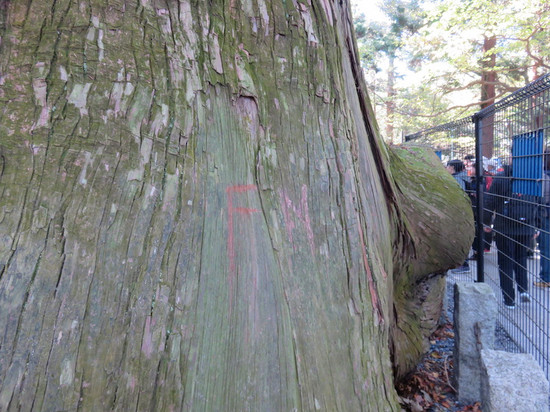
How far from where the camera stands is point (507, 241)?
5309mm

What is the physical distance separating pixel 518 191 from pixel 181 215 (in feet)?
13.1

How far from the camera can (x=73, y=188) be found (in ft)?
4.21

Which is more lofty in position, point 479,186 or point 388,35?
point 388,35

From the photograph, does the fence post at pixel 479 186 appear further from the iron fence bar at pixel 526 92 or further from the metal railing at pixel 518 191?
the iron fence bar at pixel 526 92

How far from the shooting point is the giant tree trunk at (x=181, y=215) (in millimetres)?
1238

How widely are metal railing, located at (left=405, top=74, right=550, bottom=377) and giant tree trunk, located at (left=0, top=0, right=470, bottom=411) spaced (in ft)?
8.01

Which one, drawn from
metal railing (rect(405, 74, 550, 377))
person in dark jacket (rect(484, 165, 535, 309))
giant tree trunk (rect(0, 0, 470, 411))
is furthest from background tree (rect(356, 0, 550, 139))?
giant tree trunk (rect(0, 0, 470, 411))

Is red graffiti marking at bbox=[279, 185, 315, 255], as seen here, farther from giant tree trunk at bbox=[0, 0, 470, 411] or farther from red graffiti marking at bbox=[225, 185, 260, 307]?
red graffiti marking at bbox=[225, 185, 260, 307]

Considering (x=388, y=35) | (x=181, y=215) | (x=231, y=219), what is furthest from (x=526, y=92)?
(x=388, y=35)

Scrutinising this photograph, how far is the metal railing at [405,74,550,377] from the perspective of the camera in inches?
142

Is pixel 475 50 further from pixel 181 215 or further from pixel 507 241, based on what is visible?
pixel 181 215

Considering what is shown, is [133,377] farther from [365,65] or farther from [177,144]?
[365,65]

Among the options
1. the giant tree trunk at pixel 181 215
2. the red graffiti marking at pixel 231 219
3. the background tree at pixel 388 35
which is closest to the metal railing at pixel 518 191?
the giant tree trunk at pixel 181 215

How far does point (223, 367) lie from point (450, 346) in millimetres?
4263
